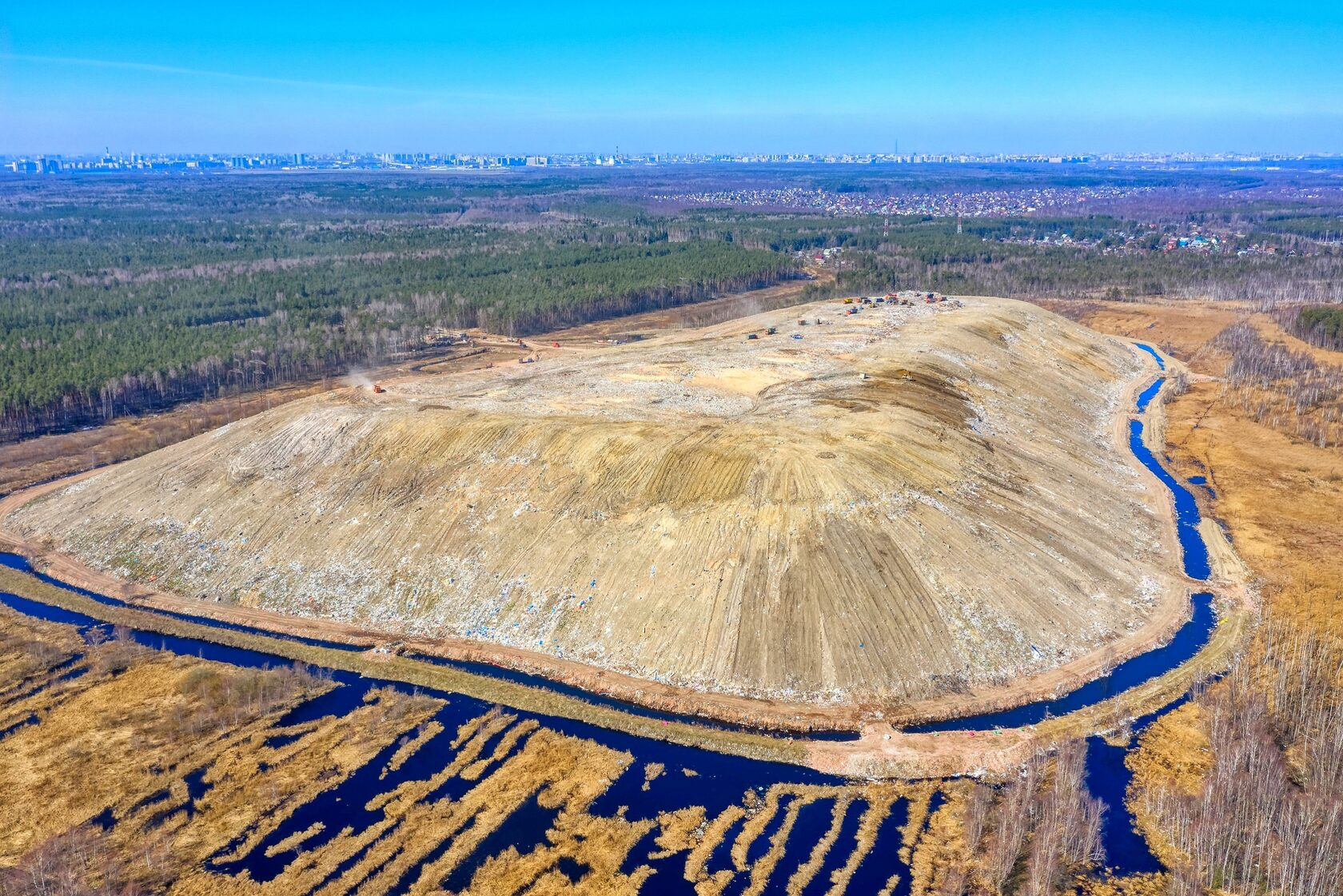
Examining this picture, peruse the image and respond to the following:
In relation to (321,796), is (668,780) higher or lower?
higher

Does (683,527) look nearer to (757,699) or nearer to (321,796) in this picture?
(757,699)

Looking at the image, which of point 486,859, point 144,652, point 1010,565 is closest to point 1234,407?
point 1010,565

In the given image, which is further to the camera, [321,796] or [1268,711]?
[1268,711]

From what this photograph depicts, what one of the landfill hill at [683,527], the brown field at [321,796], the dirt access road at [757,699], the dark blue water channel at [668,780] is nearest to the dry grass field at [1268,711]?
the dark blue water channel at [668,780]

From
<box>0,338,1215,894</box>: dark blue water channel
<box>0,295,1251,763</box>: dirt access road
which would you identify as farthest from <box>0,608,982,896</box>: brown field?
<box>0,295,1251,763</box>: dirt access road

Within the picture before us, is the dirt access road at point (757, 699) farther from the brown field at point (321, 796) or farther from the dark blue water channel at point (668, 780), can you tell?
the brown field at point (321, 796)

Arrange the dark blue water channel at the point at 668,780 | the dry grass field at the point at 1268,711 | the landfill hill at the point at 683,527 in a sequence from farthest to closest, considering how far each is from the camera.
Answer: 1. the landfill hill at the point at 683,527
2. the dark blue water channel at the point at 668,780
3. the dry grass field at the point at 1268,711

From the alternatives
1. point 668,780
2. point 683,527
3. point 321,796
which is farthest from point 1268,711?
point 321,796

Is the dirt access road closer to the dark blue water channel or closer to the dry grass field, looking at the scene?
the dark blue water channel

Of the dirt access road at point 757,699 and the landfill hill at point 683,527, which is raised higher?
the landfill hill at point 683,527
